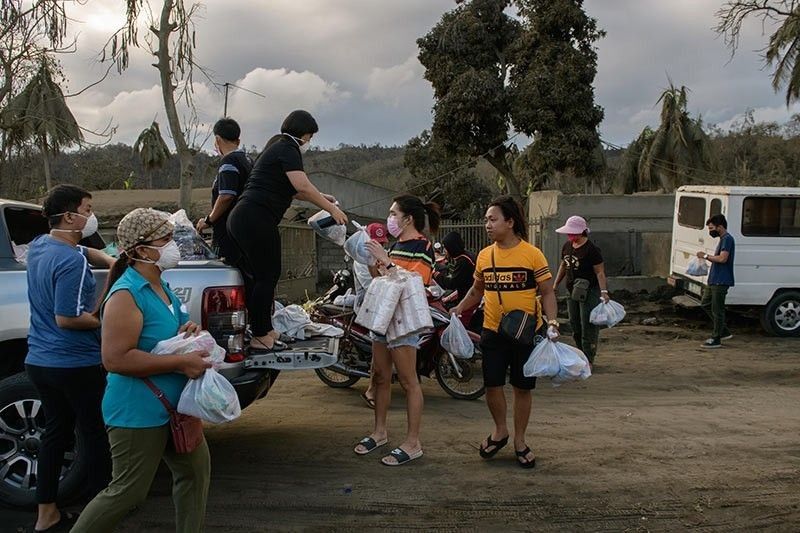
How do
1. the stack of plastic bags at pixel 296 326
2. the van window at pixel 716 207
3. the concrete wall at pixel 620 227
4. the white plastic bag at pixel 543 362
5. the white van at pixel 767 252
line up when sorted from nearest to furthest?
the white plastic bag at pixel 543 362 < the stack of plastic bags at pixel 296 326 < the white van at pixel 767 252 < the van window at pixel 716 207 < the concrete wall at pixel 620 227

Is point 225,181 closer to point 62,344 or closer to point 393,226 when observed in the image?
point 393,226

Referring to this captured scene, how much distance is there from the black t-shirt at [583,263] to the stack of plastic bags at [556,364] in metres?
4.05

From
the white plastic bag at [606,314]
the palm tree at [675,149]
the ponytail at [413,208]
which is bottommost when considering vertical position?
the white plastic bag at [606,314]

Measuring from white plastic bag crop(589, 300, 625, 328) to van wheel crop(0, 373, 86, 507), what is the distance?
5996 millimetres

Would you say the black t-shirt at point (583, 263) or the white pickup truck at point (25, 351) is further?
the black t-shirt at point (583, 263)

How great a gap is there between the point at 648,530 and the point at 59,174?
41.2m

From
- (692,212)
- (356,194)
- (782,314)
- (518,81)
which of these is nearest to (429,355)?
(782,314)

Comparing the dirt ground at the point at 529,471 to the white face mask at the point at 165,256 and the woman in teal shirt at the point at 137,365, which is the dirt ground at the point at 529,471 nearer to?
the woman in teal shirt at the point at 137,365

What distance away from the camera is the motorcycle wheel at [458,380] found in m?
7.26

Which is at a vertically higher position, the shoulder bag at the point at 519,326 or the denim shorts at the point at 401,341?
the shoulder bag at the point at 519,326

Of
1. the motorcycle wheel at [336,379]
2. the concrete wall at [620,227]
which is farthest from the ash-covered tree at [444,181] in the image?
the motorcycle wheel at [336,379]

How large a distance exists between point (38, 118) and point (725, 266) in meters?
11.4

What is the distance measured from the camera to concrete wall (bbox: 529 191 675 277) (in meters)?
16.2

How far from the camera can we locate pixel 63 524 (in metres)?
4.06
